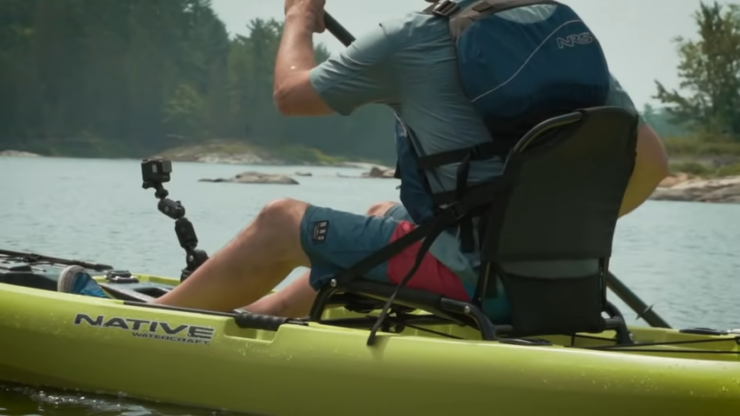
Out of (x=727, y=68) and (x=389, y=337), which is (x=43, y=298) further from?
(x=727, y=68)

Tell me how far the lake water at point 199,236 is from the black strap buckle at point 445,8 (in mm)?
1278

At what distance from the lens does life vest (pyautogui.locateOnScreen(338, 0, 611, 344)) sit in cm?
318

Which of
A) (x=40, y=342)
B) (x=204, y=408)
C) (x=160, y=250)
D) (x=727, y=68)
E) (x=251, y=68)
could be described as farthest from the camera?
(x=251, y=68)

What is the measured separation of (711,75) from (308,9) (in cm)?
4509

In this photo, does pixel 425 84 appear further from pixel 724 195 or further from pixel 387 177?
pixel 387 177

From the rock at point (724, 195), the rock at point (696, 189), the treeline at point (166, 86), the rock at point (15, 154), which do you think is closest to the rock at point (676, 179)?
the rock at point (696, 189)

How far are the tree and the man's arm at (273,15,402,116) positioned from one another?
4062 centimetres

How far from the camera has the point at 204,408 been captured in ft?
12.0

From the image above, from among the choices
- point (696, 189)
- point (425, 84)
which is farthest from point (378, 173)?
point (425, 84)

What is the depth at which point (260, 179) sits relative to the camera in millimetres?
38969

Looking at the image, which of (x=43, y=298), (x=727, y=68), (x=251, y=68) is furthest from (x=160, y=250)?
(x=251, y=68)

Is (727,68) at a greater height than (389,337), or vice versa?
(389,337)

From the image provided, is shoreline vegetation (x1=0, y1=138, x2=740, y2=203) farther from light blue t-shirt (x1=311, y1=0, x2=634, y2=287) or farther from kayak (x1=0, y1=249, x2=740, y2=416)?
light blue t-shirt (x1=311, y1=0, x2=634, y2=287)

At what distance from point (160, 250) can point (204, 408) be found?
33.3 ft
